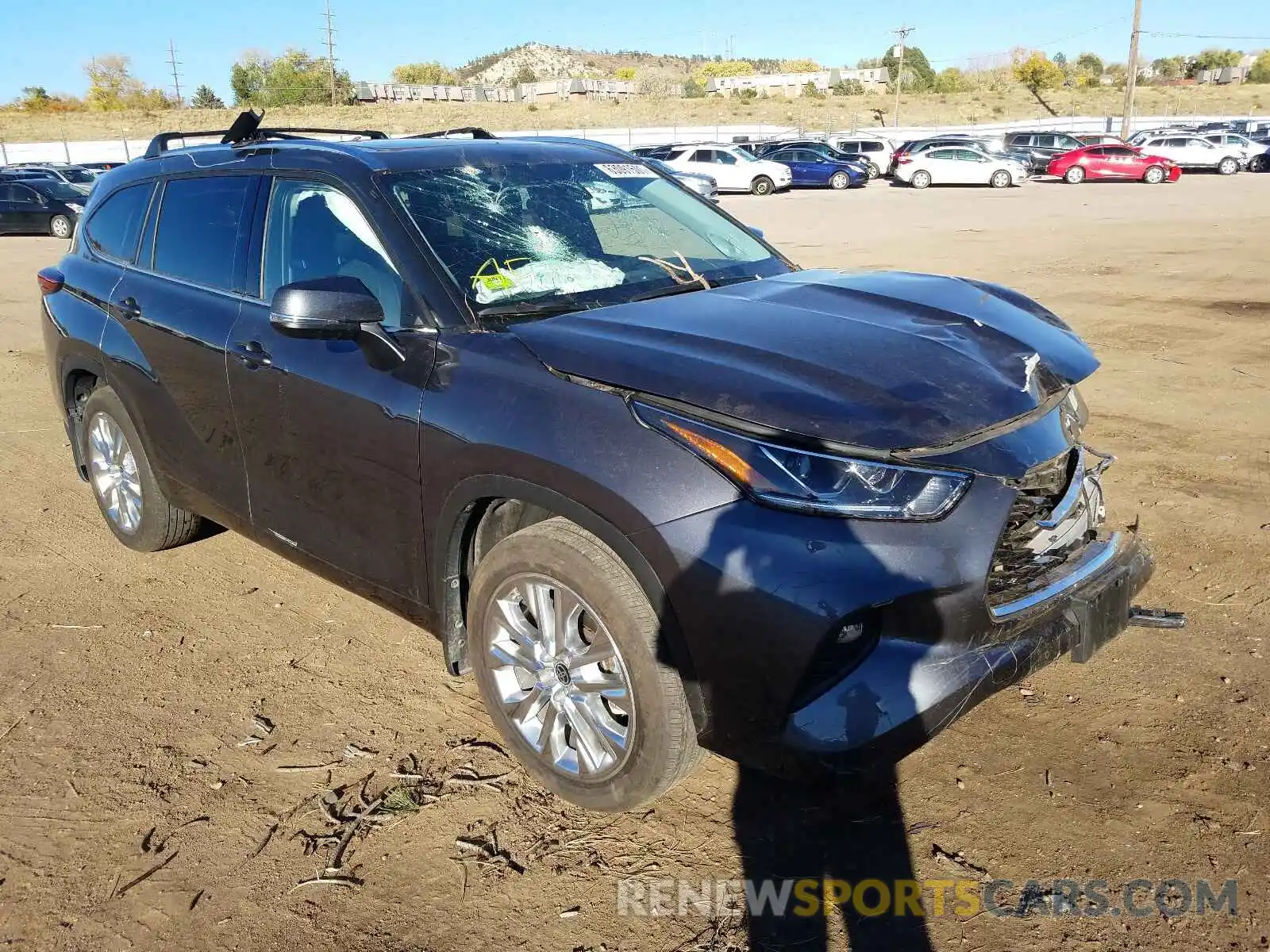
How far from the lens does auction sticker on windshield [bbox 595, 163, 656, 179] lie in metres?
4.14

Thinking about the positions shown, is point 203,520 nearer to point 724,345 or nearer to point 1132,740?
point 724,345

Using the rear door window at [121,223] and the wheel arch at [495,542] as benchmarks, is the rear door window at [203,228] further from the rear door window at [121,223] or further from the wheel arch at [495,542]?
the wheel arch at [495,542]

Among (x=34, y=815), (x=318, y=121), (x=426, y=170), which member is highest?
(x=318, y=121)

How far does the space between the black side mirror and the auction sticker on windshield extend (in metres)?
1.38

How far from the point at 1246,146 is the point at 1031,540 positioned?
136 feet

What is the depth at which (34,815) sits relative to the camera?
304 centimetres

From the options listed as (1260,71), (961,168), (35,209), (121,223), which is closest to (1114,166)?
(961,168)

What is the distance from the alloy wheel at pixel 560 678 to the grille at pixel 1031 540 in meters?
1.03

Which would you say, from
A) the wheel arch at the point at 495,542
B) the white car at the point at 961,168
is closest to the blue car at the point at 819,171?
the white car at the point at 961,168

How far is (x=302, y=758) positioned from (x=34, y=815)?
768 mm

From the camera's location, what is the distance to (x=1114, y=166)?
110 feet

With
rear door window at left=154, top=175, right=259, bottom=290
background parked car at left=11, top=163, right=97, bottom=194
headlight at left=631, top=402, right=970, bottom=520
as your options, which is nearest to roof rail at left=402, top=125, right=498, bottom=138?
rear door window at left=154, top=175, right=259, bottom=290

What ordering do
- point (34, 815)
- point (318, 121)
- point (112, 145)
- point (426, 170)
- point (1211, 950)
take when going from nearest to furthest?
point (1211, 950) → point (34, 815) → point (426, 170) → point (112, 145) → point (318, 121)

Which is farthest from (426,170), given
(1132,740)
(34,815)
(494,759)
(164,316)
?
(1132,740)
